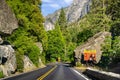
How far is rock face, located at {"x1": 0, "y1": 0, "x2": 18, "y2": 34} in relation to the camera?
37406 millimetres

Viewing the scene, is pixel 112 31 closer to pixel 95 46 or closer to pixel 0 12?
pixel 95 46

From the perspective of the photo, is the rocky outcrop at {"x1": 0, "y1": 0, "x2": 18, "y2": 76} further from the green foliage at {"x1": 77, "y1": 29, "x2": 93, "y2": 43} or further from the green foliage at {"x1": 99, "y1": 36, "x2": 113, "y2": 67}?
the green foliage at {"x1": 77, "y1": 29, "x2": 93, "y2": 43}

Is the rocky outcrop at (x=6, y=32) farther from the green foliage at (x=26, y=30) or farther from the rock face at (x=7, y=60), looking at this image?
the green foliage at (x=26, y=30)

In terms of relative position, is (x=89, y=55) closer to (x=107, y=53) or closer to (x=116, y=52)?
(x=107, y=53)

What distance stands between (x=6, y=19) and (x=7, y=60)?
17.2 ft

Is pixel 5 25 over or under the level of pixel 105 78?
over

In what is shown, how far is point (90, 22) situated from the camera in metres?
85.9

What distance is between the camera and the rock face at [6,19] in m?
37.4

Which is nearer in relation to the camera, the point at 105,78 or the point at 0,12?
the point at 105,78

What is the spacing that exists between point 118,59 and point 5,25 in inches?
844

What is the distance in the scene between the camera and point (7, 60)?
40.0m

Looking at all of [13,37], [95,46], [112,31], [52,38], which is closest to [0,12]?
[13,37]

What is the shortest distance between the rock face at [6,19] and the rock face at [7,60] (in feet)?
7.02

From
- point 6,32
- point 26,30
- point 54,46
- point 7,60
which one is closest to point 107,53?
point 26,30
